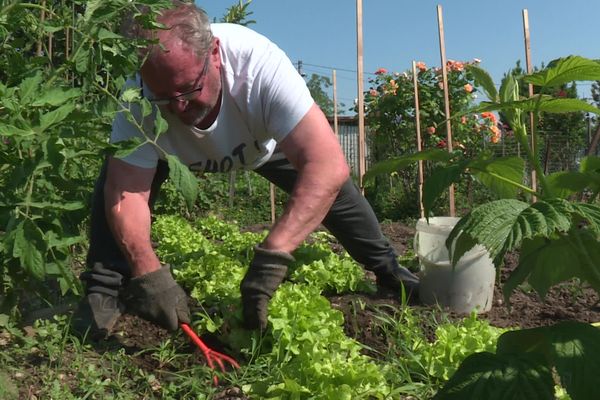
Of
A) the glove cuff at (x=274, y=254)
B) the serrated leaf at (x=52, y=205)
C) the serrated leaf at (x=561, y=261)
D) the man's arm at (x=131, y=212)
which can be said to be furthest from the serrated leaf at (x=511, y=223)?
the man's arm at (x=131, y=212)

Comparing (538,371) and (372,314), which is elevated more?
(538,371)

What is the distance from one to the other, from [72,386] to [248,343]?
2.27 ft

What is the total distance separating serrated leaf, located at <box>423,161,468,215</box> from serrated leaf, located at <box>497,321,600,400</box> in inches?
13.4

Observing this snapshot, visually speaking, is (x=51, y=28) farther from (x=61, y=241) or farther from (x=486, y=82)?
(x=486, y=82)

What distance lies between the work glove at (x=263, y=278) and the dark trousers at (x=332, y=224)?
1.04m

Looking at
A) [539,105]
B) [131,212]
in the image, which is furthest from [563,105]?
[131,212]

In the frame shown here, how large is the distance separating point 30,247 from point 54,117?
281 millimetres

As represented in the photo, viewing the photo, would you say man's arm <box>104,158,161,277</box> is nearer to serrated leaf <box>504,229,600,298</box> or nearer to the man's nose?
the man's nose

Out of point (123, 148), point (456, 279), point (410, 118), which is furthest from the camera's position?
point (410, 118)

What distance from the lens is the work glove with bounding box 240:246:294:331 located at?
2627mm

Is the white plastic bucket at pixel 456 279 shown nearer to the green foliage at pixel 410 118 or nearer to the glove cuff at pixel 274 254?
the glove cuff at pixel 274 254

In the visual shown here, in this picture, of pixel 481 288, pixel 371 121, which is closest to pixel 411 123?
pixel 371 121

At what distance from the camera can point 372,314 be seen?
10.7ft

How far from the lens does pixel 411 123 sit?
9.49m
